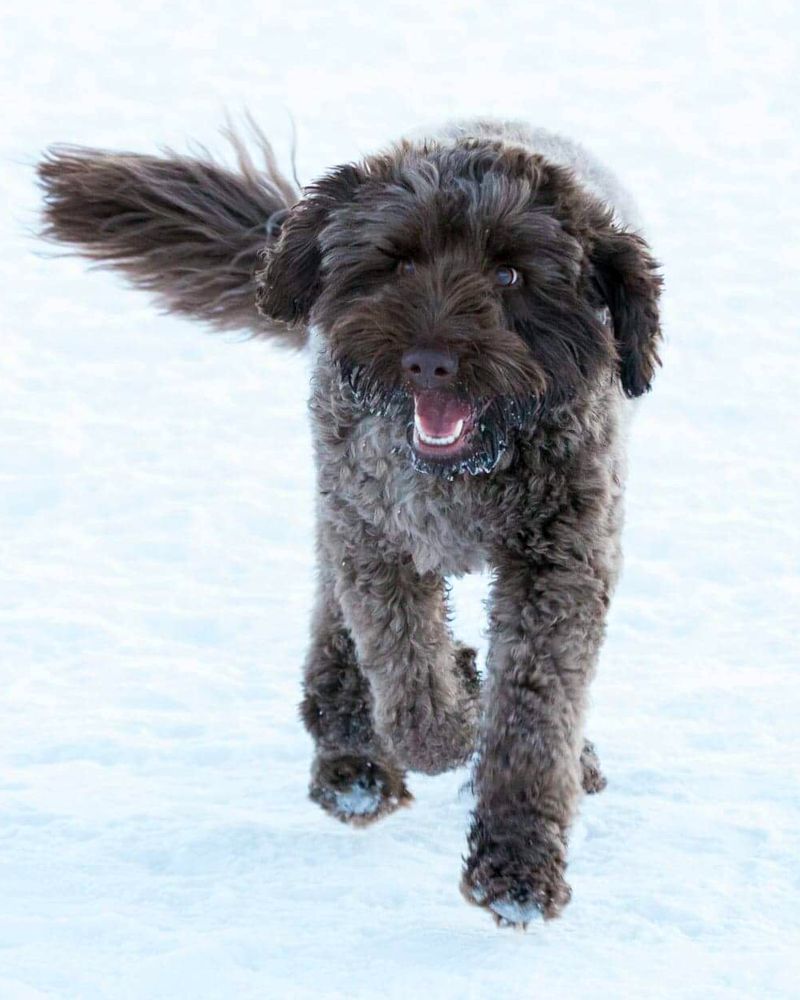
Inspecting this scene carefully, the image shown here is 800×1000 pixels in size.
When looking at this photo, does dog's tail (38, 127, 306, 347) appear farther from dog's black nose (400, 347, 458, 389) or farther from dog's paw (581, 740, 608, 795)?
dog's black nose (400, 347, 458, 389)

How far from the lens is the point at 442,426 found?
11.8 ft

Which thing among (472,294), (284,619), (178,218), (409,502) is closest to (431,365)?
(472,294)

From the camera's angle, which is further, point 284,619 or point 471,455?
point 284,619

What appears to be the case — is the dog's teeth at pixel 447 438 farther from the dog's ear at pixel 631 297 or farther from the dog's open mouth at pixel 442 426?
the dog's ear at pixel 631 297

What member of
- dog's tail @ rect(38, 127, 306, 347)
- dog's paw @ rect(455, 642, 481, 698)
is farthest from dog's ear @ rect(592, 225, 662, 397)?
dog's tail @ rect(38, 127, 306, 347)

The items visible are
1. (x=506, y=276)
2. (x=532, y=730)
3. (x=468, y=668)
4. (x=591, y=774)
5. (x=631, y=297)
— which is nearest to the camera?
(x=506, y=276)

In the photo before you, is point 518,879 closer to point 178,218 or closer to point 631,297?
point 631,297

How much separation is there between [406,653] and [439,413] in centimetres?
89

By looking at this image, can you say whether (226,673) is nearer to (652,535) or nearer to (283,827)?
(283,827)

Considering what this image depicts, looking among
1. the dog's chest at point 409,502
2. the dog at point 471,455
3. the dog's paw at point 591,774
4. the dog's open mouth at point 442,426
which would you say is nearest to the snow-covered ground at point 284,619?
the dog's paw at point 591,774

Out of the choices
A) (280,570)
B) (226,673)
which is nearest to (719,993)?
(226,673)

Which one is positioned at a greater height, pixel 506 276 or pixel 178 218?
pixel 506 276

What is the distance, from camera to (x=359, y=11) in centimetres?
1369

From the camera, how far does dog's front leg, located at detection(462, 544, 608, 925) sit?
12.6ft
